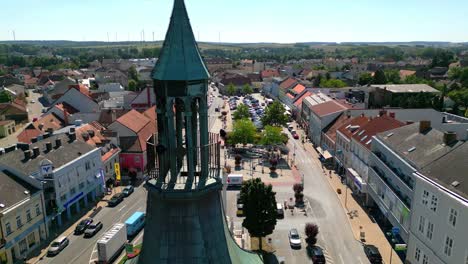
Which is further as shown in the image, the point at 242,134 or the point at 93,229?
the point at 242,134

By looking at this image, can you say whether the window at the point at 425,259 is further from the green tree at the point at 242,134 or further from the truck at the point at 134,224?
the green tree at the point at 242,134

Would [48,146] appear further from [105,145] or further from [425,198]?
[425,198]

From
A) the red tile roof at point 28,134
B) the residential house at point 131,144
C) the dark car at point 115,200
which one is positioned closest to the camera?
the dark car at point 115,200

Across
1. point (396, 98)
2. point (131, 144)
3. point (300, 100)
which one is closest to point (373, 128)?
point (131, 144)

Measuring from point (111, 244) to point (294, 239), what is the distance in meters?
20.8

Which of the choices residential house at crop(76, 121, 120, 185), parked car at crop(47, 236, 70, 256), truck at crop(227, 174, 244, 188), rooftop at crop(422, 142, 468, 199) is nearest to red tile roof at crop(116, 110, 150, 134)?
residential house at crop(76, 121, 120, 185)

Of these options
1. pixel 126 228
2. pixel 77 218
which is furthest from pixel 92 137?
pixel 126 228

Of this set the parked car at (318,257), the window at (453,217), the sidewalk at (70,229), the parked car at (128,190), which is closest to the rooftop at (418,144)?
the window at (453,217)

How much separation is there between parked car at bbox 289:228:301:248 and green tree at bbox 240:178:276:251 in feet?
13.7

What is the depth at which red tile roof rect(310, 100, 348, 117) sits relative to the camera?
8320 cm

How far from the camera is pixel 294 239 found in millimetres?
44625

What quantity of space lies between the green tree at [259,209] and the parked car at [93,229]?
1943 cm

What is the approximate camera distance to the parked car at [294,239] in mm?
43838

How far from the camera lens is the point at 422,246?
3578 centimetres
